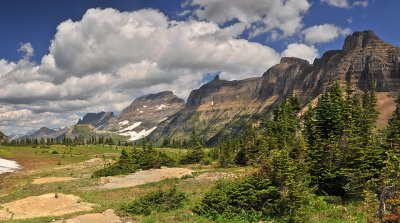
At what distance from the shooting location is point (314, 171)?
41.0 metres

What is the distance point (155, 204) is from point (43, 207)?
548 inches

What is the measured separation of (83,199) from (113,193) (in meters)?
6.00

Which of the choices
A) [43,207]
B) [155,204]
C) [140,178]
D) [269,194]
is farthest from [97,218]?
[140,178]

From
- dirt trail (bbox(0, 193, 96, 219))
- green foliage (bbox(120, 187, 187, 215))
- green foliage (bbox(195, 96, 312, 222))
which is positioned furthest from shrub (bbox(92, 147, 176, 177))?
green foliage (bbox(195, 96, 312, 222))

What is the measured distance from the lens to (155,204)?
121 feet

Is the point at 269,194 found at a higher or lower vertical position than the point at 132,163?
lower

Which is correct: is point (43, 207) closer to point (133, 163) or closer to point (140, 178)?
point (140, 178)

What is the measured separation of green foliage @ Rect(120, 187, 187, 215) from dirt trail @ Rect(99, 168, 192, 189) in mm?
23045

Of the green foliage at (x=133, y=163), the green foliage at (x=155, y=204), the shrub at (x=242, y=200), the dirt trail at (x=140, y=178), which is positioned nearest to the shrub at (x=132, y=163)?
the green foliage at (x=133, y=163)

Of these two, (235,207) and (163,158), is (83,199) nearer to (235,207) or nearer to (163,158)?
(235,207)

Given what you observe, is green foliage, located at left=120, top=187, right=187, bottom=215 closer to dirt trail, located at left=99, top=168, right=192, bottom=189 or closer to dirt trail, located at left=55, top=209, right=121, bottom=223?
dirt trail, located at left=55, top=209, right=121, bottom=223

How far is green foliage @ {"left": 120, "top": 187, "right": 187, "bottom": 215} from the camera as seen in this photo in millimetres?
35719

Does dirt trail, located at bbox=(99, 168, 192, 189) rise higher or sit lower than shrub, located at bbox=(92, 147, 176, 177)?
lower

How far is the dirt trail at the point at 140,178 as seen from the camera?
61.5 metres
